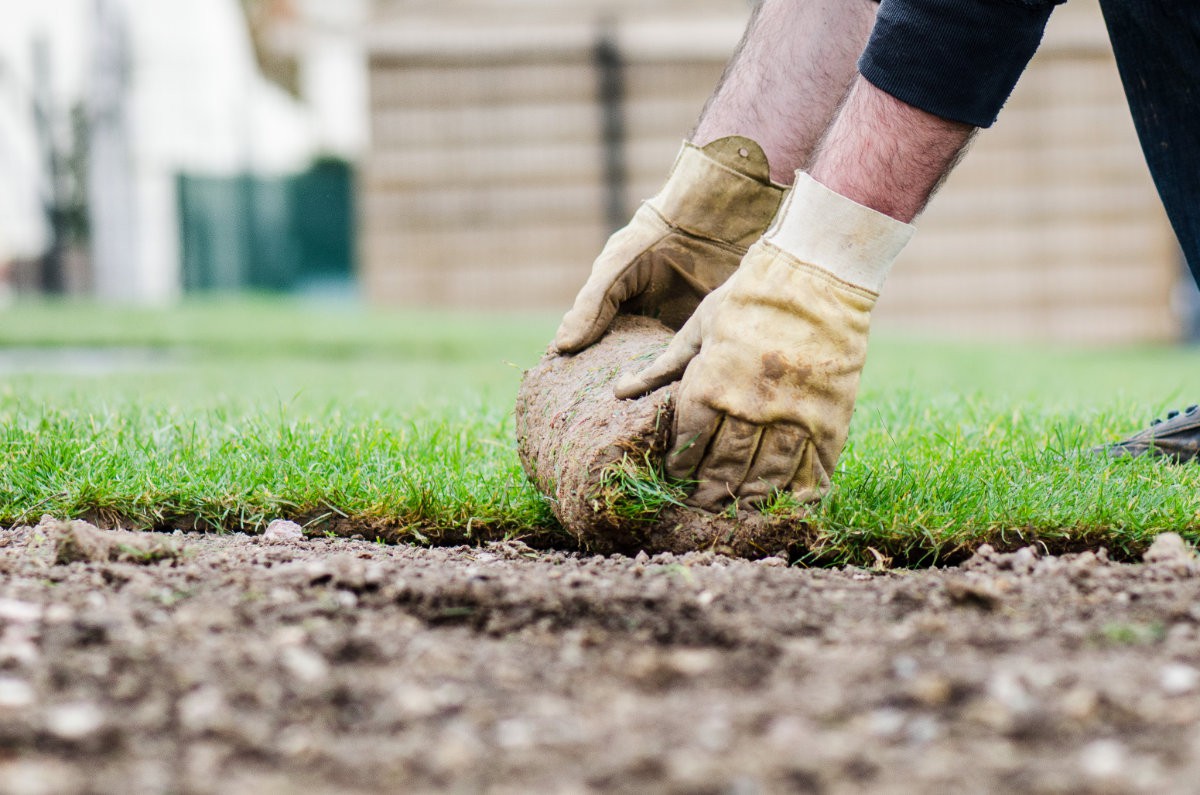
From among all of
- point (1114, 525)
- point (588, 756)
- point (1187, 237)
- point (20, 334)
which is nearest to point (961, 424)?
point (1187, 237)

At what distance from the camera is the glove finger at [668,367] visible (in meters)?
1.87

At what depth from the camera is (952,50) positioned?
1.66m

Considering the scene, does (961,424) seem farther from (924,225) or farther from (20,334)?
(924,225)

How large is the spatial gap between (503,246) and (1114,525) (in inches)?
382

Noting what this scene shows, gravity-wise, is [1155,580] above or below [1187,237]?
below

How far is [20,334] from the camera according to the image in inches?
309

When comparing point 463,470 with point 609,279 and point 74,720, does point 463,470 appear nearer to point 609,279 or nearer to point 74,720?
point 609,279

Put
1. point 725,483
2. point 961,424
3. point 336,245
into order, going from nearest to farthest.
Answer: point 725,483
point 961,424
point 336,245

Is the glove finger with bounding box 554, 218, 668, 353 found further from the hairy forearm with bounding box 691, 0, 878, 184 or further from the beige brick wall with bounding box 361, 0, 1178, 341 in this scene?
the beige brick wall with bounding box 361, 0, 1178, 341

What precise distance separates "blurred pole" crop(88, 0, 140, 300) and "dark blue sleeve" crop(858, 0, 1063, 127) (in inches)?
487

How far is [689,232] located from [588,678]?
118 cm

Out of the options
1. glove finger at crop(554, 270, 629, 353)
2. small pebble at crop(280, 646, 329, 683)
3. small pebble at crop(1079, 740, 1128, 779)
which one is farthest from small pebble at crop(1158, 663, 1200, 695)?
glove finger at crop(554, 270, 629, 353)

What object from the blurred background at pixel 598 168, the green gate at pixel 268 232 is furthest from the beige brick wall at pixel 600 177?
the green gate at pixel 268 232

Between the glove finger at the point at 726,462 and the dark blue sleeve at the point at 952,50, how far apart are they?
0.56 meters
